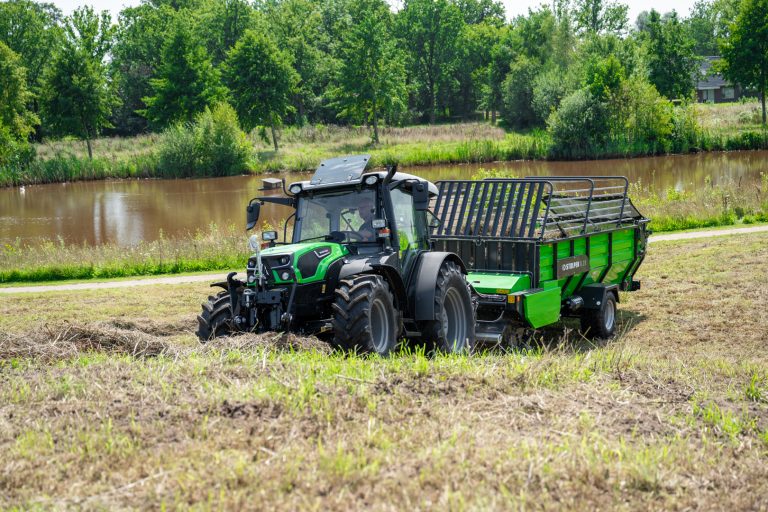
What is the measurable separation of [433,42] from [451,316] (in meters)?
87.9

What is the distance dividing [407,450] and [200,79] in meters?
61.6

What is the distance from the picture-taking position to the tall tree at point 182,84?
6266cm

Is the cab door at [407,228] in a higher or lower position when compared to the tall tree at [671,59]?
lower

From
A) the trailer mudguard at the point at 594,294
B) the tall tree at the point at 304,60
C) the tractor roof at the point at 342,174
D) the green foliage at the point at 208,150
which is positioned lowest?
the trailer mudguard at the point at 594,294

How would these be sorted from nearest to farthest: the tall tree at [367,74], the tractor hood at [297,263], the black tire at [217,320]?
the tractor hood at [297,263] → the black tire at [217,320] → the tall tree at [367,74]

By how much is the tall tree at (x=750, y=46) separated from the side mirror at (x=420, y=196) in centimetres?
5640

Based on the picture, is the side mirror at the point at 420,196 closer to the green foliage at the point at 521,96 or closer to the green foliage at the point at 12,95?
the green foliage at the point at 12,95

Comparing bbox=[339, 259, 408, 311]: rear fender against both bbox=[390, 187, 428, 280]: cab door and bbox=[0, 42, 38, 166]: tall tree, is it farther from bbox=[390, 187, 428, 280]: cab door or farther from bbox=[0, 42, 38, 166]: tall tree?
bbox=[0, 42, 38, 166]: tall tree

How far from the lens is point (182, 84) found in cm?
6325

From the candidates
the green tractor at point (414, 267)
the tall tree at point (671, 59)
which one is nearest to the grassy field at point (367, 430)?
the green tractor at point (414, 267)

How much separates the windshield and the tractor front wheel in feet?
3.16

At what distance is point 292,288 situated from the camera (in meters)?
8.30

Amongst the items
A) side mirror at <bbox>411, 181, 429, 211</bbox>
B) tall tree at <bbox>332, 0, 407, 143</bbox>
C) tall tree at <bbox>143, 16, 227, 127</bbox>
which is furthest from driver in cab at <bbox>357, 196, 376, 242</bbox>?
tall tree at <bbox>143, 16, 227, 127</bbox>

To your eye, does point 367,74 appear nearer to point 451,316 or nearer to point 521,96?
point 521,96
